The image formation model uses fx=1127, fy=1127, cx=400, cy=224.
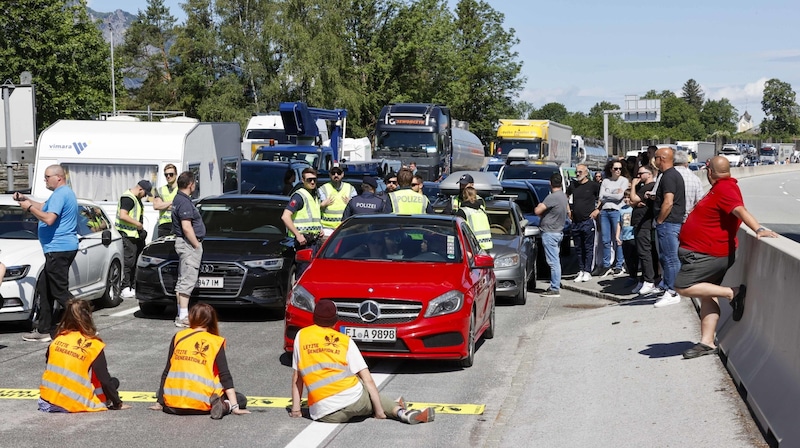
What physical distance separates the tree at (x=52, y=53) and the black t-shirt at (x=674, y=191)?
5064 centimetres

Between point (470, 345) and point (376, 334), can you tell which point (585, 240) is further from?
point (376, 334)

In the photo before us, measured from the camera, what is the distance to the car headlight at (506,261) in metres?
15.5

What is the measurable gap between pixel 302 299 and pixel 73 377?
2.40 metres

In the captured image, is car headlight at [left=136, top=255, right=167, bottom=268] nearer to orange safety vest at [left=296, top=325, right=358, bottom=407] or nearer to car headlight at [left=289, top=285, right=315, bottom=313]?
car headlight at [left=289, top=285, right=315, bottom=313]

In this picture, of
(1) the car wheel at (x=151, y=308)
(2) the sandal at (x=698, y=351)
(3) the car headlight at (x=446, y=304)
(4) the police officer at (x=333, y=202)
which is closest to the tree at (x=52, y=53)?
(4) the police officer at (x=333, y=202)

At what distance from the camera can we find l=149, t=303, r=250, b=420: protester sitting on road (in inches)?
325

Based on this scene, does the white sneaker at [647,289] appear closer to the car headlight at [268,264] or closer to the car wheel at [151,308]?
the car headlight at [268,264]

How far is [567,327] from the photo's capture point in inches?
505

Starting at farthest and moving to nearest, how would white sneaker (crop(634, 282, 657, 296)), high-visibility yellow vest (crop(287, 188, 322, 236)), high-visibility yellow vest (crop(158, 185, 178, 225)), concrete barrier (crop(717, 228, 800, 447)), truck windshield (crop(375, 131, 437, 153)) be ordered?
truck windshield (crop(375, 131, 437, 153)) → high-visibility yellow vest (crop(158, 185, 178, 225)) → white sneaker (crop(634, 282, 657, 296)) → high-visibility yellow vest (crop(287, 188, 322, 236)) → concrete barrier (crop(717, 228, 800, 447))

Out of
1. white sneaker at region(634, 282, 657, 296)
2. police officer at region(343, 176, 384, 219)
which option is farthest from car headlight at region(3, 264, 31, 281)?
white sneaker at region(634, 282, 657, 296)

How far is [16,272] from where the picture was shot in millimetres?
12562

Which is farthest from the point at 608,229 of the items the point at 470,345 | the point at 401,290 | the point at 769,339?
the point at 769,339

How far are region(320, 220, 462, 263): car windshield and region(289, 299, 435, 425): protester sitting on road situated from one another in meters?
3.19

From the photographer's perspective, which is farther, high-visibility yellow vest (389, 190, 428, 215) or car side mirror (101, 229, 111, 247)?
high-visibility yellow vest (389, 190, 428, 215)
